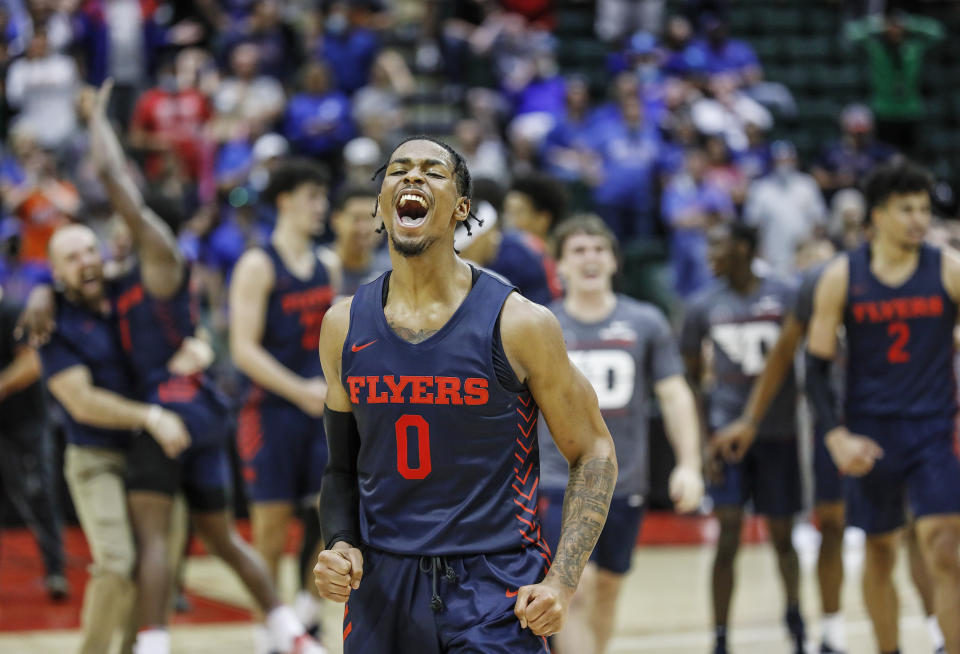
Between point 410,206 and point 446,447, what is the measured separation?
648 millimetres

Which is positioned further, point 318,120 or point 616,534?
point 318,120

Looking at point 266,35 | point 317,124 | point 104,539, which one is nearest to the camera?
point 104,539

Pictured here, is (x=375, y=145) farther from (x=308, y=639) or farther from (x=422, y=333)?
(x=422, y=333)

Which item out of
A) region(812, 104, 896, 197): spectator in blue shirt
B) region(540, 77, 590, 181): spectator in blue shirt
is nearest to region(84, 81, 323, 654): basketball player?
region(540, 77, 590, 181): spectator in blue shirt

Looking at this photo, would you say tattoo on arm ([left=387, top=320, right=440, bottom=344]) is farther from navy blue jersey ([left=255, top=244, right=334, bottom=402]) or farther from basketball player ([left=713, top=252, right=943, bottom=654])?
navy blue jersey ([left=255, top=244, right=334, bottom=402])

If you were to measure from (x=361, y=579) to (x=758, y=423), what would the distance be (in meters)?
4.02

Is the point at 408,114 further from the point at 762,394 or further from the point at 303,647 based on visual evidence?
the point at 303,647

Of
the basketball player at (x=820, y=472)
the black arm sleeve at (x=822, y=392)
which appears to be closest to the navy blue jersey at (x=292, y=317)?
the basketball player at (x=820, y=472)

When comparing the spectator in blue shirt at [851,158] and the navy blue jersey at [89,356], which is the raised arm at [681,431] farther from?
the spectator in blue shirt at [851,158]

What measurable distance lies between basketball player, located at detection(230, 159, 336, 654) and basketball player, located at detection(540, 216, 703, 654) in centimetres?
147

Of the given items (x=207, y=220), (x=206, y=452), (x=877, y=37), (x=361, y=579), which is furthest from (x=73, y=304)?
(x=877, y=37)

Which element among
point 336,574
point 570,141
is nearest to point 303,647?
point 336,574

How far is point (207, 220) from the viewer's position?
1227 centimetres

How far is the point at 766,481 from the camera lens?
7.18m
